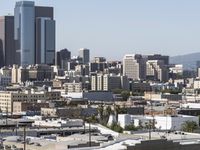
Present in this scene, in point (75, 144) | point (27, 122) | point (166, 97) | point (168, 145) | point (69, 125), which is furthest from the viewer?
point (166, 97)

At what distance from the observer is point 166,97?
277 feet

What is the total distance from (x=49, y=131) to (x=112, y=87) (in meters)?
68.3

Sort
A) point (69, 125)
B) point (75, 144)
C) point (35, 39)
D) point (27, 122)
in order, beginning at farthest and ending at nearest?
point (35, 39)
point (27, 122)
point (69, 125)
point (75, 144)

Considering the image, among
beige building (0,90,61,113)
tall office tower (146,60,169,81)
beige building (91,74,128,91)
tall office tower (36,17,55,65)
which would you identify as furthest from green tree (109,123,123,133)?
tall office tower (36,17,55,65)

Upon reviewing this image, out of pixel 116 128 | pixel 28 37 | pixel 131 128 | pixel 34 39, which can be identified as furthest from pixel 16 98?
pixel 28 37

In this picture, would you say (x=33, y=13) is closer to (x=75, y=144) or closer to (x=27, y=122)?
(x=27, y=122)

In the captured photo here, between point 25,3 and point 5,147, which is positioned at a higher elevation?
point 25,3

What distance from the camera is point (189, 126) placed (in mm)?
42406

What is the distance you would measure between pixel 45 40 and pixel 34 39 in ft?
7.99

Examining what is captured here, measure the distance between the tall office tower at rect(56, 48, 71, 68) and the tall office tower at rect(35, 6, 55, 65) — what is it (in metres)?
1.39

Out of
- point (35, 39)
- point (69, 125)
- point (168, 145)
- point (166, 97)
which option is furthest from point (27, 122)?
point (35, 39)

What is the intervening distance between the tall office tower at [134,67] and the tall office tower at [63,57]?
18.9 metres

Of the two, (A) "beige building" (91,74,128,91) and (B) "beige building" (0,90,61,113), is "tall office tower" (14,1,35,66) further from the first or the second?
(B) "beige building" (0,90,61,113)

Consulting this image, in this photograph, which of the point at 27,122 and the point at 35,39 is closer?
the point at 27,122
